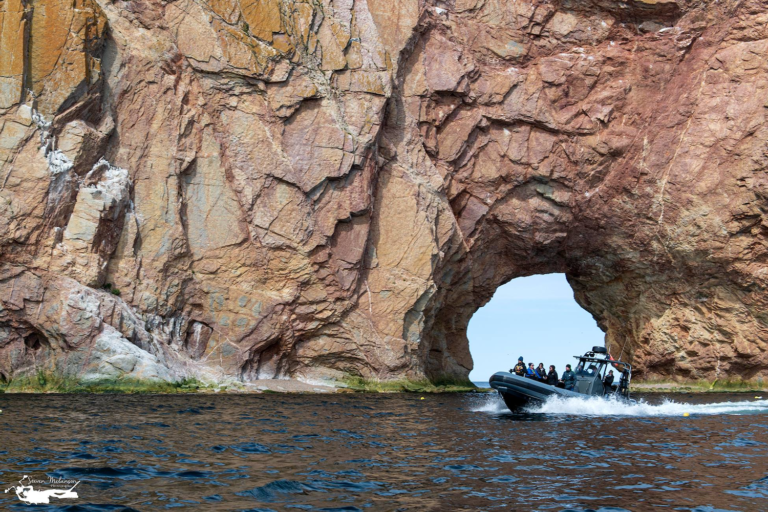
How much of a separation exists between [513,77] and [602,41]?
475cm

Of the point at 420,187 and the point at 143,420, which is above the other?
the point at 420,187

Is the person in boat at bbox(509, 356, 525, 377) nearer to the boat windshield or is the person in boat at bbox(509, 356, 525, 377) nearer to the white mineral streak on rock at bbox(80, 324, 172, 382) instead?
the boat windshield

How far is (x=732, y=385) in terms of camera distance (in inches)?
1502

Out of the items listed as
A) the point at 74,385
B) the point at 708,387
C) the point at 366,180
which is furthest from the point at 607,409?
the point at 708,387

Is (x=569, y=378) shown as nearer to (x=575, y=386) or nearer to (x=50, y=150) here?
(x=575, y=386)

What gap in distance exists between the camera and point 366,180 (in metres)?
30.1

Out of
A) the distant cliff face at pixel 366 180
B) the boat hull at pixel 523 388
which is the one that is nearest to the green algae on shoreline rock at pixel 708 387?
the distant cliff face at pixel 366 180

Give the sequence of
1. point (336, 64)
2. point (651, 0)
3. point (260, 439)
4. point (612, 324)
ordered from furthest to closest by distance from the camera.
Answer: point (612, 324) → point (651, 0) → point (336, 64) → point (260, 439)

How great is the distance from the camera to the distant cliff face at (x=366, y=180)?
25375 millimetres

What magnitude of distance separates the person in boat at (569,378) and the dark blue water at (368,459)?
3.72m

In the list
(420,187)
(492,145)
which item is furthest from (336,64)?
(492,145)

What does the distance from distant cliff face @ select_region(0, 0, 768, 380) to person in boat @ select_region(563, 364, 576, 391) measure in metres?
8.91

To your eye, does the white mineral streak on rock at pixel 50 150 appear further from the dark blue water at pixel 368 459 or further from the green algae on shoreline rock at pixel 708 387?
the green algae on shoreline rock at pixel 708 387

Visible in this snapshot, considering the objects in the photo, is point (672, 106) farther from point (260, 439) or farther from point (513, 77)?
point (260, 439)
